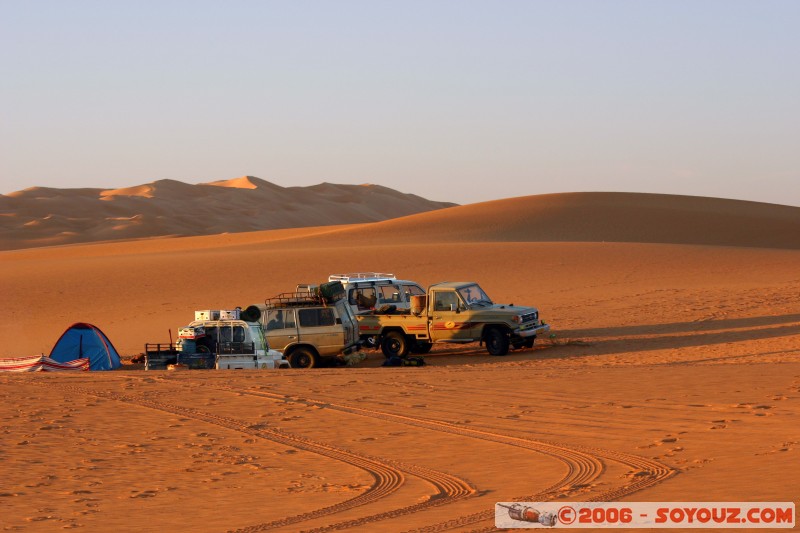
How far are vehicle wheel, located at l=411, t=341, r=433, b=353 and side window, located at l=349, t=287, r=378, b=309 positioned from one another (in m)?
1.64

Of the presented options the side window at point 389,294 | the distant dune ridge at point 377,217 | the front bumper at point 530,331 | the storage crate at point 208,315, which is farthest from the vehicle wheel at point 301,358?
the distant dune ridge at point 377,217

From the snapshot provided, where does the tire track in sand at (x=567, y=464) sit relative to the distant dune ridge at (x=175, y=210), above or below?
below

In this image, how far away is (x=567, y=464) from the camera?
10484mm

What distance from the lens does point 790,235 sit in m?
57.9

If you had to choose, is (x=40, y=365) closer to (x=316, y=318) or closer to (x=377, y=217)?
(x=316, y=318)

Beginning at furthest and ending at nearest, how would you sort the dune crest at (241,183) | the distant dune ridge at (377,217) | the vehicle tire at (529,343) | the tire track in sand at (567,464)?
the dune crest at (241,183) < the distant dune ridge at (377,217) < the vehicle tire at (529,343) < the tire track in sand at (567,464)

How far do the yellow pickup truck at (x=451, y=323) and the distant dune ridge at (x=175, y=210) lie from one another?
266ft

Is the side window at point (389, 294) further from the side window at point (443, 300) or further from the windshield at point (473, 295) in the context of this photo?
the windshield at point (473, 295)

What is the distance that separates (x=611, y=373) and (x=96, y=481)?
373 inches

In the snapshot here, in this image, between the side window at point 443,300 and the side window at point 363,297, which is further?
the side window at point 363,297

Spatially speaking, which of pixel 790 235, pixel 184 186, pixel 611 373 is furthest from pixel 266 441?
pixel 184 186

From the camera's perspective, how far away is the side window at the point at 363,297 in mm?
24078

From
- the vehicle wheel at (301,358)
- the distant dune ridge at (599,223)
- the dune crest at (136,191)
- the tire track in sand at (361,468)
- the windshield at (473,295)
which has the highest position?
the dune crest at (136,191)

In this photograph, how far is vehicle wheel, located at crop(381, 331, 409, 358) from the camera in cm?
2292
